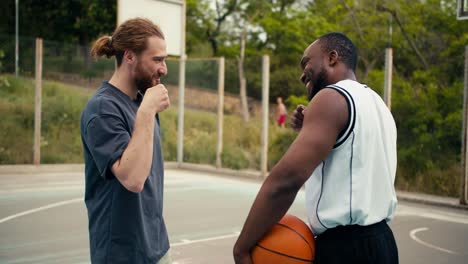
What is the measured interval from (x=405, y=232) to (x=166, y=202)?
408 centimetres

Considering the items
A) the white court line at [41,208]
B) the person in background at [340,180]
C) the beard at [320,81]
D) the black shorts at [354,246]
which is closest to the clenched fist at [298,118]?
the beard at [320,81]

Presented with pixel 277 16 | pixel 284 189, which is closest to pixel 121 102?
pixel 284 189

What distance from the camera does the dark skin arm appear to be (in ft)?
8.45

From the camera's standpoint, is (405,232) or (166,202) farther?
(166,202)

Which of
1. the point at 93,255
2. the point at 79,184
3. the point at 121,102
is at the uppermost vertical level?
the point at 121,102

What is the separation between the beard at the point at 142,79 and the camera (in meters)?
3.13

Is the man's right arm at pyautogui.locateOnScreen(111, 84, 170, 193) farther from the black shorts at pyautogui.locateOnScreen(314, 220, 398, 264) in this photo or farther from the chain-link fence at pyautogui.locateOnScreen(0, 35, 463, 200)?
the chain-link fence at pyautogui.locateOnScreen(0, 35, 463, 200)

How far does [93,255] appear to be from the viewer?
9.91 feet

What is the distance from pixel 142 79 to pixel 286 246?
116cm

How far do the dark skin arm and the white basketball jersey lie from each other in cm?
7

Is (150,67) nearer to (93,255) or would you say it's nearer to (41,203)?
(93,255)

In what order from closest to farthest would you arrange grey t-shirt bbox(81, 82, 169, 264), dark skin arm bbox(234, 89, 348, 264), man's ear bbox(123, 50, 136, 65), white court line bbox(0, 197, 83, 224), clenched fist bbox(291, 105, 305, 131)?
dark skin arm bbox(234, 89, 348, 264) → grey t-shirt bbox(81, 82, 169, 264) → man's ear bbox(123, 50, 136, 65) → clenched fist bbox(291, 105, 305, 131) → white court line bbox(0, 197, 83, 224)

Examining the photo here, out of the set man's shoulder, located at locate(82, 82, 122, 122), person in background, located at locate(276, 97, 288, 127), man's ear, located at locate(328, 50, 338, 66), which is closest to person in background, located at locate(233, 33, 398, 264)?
man's ear, located at locate(328, 50, 338, 66)

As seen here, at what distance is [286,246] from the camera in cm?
277
